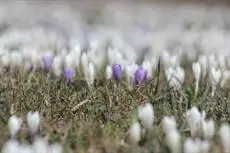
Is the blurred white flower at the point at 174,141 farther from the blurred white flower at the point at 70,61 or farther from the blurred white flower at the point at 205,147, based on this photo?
the blurred white flower at the point at 70,61

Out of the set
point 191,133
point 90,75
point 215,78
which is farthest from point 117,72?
point 191,133

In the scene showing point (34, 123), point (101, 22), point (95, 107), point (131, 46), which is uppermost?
point (34, 123)

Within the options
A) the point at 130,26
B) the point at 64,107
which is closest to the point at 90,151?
the point at 64,107

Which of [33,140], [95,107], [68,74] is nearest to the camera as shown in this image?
[33,140]

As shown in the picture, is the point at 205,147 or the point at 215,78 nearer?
the point at 205,147

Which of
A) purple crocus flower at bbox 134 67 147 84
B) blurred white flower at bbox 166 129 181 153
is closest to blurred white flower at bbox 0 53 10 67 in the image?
purple crocus flower at bbox 134 67 147 84

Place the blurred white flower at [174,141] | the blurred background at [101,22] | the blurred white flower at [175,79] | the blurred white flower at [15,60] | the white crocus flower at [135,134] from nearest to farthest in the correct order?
the blurred white flower at [174,141] → the white crocus flower at [135,134] → the blurred white flower at [175,79] → the blurred white flower at [15,60] → the blurred background at [101,22]

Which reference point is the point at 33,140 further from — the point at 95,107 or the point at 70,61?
the point at 70,61

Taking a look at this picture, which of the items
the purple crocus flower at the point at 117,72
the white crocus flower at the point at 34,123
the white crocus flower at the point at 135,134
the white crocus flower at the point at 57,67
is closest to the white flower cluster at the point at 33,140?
the white crocus flower at the point at 34,123

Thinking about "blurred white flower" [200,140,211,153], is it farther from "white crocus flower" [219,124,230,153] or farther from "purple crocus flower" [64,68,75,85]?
"purple crocus flower" [64,68,75,85]
